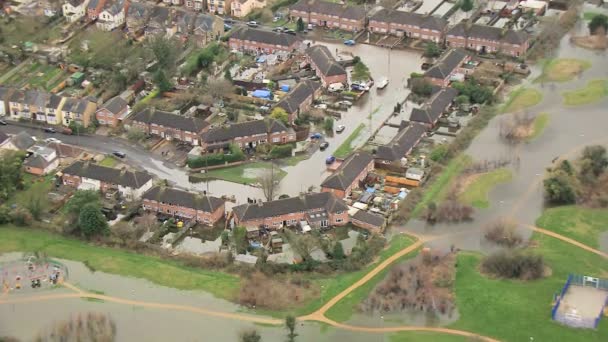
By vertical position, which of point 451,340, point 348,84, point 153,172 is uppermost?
point 348,84

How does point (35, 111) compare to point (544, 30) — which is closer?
point (35, 111)

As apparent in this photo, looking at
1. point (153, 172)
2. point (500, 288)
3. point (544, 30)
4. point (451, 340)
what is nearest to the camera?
point (451, 340)

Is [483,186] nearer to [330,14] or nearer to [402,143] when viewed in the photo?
[402,143]

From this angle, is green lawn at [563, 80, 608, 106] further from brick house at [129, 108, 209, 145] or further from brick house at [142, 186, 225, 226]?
brick house at [142, 186, 225, 226]

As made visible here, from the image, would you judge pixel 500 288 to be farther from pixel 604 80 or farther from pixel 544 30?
pixel 544 30

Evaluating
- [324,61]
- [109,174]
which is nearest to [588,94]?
[324,61]

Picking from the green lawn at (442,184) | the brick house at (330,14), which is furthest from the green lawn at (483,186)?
the brick house at (330,14)

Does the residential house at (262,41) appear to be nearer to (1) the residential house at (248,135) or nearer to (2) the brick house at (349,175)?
(1) the residential house at (248,135)

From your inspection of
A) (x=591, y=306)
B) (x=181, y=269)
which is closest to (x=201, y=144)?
(x=181, y=269)
